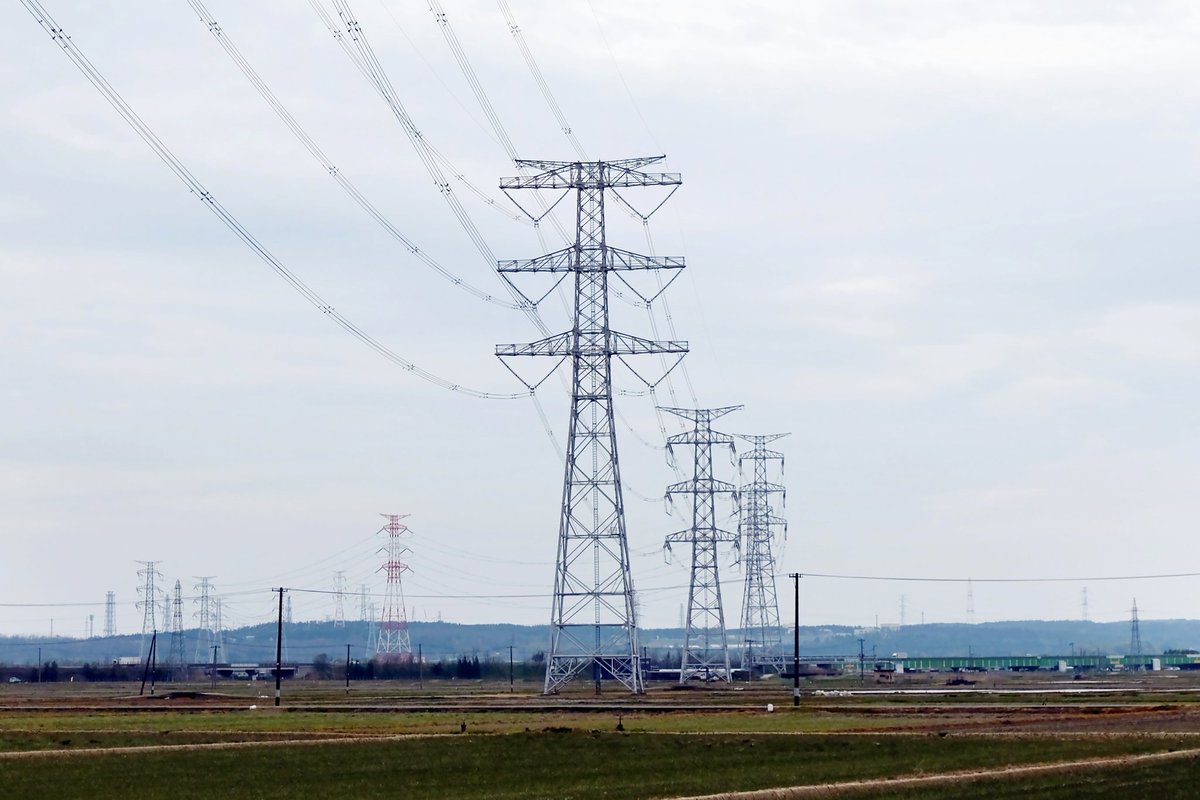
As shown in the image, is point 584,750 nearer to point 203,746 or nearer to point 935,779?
point 203,746

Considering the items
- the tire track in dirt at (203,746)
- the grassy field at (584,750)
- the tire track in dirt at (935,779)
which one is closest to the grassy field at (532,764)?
the grassy field at (584,750)

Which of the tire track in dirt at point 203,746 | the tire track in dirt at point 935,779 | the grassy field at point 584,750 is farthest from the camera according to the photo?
the tire track in dirt at point 203,746

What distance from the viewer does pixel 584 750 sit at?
51.7 metres

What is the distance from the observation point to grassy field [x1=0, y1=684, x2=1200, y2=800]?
129ft

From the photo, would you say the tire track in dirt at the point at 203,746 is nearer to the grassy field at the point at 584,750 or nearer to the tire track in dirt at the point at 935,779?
the grassy field at the point at 584,750

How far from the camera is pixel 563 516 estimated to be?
91.7 metres

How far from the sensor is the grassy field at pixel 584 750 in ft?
129

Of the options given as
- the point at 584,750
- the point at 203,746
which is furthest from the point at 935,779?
the point at 203,746

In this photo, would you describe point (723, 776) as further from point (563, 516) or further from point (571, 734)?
point (563, 516)

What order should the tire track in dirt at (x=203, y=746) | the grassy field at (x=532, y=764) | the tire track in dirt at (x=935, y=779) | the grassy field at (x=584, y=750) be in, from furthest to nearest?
the tire track in dirt at (x=203, y=746), the grassy field at (x=584, y=750), the grassy field at (x=532, y=764), the tire track in dirt at (x=935, y=779)

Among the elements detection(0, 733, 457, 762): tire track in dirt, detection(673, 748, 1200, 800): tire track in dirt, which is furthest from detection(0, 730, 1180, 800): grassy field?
detection(673, 748, 1200, 800): tire track in dirt

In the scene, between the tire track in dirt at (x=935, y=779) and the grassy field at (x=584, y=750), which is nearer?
the tire track in dirt at (x=935, y=779)

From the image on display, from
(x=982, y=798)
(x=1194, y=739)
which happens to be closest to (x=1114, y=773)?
(x=982, y=798)

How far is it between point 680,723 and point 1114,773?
27995 millimetres
